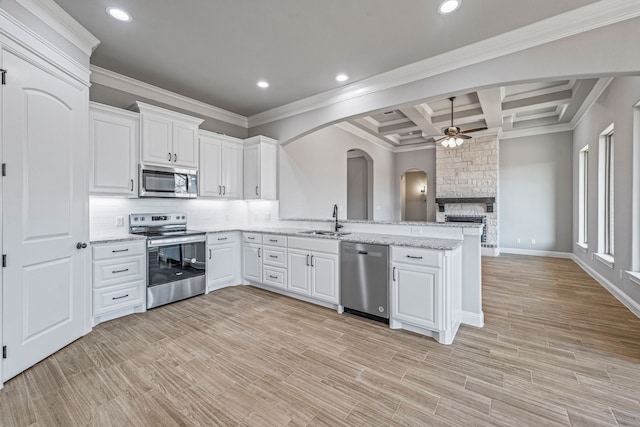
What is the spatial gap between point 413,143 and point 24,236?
8.62m

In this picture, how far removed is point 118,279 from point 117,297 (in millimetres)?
204

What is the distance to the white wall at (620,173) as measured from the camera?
11.1 ft

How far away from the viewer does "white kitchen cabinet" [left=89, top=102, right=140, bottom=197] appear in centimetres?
313

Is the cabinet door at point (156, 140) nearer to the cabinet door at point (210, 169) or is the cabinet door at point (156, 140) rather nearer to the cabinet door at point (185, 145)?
the cabinet door at point (185, 145)

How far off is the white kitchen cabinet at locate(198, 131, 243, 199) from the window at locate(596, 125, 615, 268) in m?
6.01

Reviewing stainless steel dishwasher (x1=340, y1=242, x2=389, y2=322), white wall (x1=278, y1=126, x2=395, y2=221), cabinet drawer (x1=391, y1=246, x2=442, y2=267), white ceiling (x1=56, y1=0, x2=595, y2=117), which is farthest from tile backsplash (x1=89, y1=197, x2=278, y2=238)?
cabinet drawer (x1=391, y1=246, x2=442, y2=267)

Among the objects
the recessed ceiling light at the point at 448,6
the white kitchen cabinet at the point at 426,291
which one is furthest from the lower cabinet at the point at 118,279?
the recessed ceiling light at the point at 448,6

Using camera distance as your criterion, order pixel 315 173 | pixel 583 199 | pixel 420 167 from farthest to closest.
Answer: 1. pixel 420 167
2. pixel 583 199
3. pixel 315 173

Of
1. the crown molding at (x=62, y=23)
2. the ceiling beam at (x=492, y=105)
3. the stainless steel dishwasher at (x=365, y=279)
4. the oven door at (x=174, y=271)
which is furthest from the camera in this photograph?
the ceiling beam at (x=492, y=105)

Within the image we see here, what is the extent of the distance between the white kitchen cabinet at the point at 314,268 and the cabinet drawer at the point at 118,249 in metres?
1.81

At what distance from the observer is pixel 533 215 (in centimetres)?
702

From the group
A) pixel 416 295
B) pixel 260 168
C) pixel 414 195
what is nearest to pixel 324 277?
pixel 416 295

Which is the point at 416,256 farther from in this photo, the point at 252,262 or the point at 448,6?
the point at 252,262

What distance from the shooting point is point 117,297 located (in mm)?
3156
